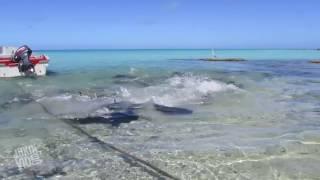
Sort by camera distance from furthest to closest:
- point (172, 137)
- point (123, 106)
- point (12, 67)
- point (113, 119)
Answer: point (12, 67) → point (123, 106) → point (113, 119) → point (172, 137)

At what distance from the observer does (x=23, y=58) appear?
95.0 ft

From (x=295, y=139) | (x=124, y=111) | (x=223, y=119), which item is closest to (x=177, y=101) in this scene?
(x=124, y=111)

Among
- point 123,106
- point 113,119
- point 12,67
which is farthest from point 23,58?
point 113,119

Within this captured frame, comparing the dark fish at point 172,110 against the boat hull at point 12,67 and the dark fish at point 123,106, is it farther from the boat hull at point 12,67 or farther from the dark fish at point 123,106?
the boat hull at point 12,67

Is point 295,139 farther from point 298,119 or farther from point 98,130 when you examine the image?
point 98,130

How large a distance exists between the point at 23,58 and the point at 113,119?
18337 millimetres

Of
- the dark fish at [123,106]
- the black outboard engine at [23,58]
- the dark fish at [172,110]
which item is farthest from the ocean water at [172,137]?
the black outboard engine at [23,58]

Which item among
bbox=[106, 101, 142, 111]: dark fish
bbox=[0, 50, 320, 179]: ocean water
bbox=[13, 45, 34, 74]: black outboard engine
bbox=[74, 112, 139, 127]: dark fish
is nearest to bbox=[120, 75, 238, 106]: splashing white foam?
bbox=[0, 50, 320, 179]: ocean water

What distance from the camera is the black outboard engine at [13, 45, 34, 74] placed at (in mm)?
28625

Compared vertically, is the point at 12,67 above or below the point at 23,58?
below

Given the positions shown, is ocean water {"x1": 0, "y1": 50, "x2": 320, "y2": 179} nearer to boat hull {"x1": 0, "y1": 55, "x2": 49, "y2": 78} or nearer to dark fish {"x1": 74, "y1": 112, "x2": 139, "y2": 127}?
dark fish {"x1": 74, "y1": 112, "x2": 139, "y2": 127}

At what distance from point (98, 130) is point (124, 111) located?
9.72ft

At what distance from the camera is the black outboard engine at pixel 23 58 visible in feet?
93.9

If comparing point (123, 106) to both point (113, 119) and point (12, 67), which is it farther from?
point (12, 67)
